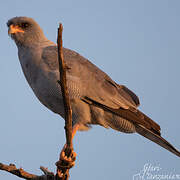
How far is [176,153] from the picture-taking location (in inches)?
242

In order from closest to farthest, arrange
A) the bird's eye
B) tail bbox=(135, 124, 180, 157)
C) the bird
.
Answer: the bird, tail bbox=(135, 124, 180, 157), the bird's eye

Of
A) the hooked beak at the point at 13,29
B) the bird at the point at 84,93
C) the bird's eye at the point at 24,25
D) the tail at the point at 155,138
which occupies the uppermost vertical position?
the bird's eye at the point at 24,25

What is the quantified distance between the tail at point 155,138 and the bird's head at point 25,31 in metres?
2.88

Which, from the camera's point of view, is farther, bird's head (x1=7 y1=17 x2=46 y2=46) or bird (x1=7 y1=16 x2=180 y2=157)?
bird's head (x1=7 y1=17 x2=46 y2=46)

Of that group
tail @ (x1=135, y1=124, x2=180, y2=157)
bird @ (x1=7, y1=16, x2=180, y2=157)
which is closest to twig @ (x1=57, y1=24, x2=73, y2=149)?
bird @ (x1=7, y1=16, x2=180, y2=157)

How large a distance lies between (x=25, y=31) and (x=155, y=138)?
11.8 ft

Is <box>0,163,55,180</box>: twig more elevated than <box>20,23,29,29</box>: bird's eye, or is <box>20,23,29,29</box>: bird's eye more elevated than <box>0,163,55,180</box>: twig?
<box>20,23,29,29</box>: bird's eye

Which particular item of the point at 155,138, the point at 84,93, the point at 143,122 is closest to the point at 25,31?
the point at 84,93

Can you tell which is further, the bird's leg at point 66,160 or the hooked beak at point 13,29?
the hooked beak at point 13,29

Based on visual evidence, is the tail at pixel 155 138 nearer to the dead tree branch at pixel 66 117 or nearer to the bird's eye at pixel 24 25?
the dead tree branch at pixel 66 117

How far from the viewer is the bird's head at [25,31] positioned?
691 centimetres

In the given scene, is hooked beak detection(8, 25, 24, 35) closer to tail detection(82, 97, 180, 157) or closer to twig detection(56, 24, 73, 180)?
tail detection(82, 97, 180, 157)

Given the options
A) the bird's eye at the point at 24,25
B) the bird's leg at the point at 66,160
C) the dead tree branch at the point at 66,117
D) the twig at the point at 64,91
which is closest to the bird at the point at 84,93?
the bird's eye at the point at 24,25

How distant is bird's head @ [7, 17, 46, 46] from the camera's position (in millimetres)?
6910
